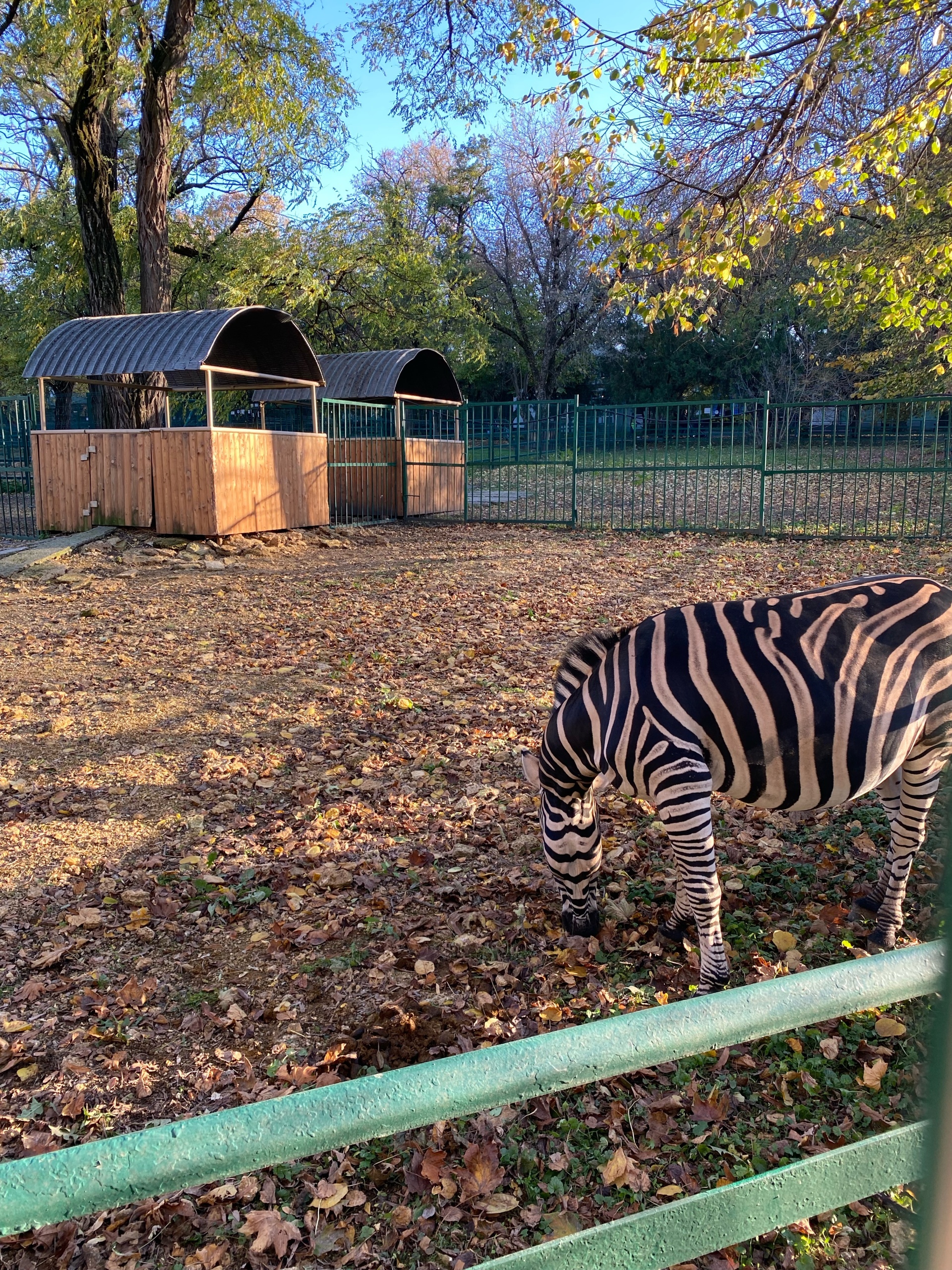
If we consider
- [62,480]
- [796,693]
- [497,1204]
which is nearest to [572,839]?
[796,693]

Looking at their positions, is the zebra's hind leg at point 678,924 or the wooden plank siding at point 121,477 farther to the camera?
the wooden plank siding at point 121,477

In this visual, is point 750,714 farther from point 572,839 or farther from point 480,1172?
point 480,1172

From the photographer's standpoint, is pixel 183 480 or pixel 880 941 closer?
pixel 880 941

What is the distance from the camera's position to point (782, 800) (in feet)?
11.4

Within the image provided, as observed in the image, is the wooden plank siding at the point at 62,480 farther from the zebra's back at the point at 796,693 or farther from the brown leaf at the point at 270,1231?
the brown leaf at the point at 270,1231

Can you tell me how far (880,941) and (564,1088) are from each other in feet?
10.3

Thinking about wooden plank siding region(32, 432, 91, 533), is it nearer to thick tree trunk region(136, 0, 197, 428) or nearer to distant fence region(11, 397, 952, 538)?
thick tree trunk region(136, 0, 197, 428)

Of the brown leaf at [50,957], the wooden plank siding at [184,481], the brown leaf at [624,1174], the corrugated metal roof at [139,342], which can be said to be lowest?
the brown leaf at [624,1174]

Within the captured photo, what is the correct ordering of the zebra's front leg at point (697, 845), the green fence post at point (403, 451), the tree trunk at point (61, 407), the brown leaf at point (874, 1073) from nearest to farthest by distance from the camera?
1. the brown leaf at point (874, 1073)
2. the zebra's front leg at point (697, 845)
3. the green fence post at point (403, 451)
4. the tree trunk at point (61, 407)

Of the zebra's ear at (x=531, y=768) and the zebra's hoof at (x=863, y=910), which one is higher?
the zebra's ear at (x=531, y=768)

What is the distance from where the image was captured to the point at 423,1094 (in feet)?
3.30

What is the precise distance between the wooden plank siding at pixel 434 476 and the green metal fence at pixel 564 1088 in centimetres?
1936

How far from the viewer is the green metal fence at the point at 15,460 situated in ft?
62.4

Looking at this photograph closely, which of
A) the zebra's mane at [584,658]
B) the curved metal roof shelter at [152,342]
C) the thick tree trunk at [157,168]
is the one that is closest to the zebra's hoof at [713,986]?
the zebra's mane at [584,658]
